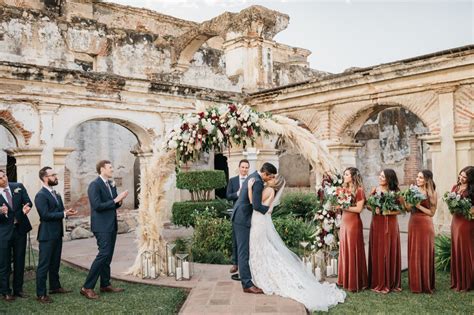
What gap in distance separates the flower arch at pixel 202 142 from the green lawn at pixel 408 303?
6.38ft

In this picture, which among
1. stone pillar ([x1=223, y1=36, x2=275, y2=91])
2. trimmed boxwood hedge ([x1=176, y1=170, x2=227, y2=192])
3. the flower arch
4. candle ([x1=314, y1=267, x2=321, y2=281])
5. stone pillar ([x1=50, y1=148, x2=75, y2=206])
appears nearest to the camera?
candle ([x1=314, y1=267, x2=321, y2=281])

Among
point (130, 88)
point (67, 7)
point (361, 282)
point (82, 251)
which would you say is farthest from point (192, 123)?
point (67, 7)

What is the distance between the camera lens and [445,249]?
23.7ft

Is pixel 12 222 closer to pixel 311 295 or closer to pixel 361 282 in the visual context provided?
pixel 311 295

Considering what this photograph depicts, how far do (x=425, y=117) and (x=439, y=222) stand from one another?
250 centimetres

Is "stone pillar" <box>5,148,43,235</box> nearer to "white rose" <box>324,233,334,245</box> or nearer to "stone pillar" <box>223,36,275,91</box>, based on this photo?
"stone pillar" <box>223,36,275,91</box>

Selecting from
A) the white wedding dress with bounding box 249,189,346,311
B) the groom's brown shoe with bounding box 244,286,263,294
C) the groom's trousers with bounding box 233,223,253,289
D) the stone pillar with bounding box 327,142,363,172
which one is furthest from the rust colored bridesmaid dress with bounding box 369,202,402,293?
the stone pillar with bounding box 327,142,363,172

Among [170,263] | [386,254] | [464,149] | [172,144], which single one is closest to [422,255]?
[386,254]

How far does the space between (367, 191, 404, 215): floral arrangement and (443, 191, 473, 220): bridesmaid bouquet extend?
67 centimetres

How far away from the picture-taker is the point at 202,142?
688 centimetres

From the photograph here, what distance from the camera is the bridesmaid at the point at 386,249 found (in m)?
5.85

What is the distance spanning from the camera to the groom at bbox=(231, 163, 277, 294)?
18.4 ft

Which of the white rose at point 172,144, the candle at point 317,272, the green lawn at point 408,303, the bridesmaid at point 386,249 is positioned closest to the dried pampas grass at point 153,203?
the white rose at point 172,144

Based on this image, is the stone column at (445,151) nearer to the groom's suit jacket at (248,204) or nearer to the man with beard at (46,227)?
the groom's suit jacket at (248,204)
